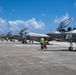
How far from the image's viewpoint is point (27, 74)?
36.3 feet

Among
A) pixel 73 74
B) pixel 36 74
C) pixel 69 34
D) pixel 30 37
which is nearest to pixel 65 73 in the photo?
pixel 73 74

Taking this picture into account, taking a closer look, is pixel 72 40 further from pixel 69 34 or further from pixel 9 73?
pixel 9 73

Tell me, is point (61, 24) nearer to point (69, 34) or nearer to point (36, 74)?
point (69, 34)

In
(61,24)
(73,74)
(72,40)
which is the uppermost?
(61,24)

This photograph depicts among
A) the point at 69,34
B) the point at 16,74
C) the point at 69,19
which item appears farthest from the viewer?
the point at 69,19

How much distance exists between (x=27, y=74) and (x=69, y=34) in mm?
17240

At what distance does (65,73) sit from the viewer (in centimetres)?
1137

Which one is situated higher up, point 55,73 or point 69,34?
point 69,34

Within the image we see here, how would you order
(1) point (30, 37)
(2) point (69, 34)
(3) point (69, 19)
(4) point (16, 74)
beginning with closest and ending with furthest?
(4) point (16, 74) → (2) point (69, 34) → (3) point (69, 19) → (1) point (30, 37)

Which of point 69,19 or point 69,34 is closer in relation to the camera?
point 69,34

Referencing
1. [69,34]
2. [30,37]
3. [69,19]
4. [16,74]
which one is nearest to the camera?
[16,74]

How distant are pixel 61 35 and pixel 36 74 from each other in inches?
725

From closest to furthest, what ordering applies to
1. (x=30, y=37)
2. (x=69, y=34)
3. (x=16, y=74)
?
1. (x=16, y=74)
2. (x=69, y=34)
3. (x=30, y=37)

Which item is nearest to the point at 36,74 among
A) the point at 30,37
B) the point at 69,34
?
the point at 69,34
